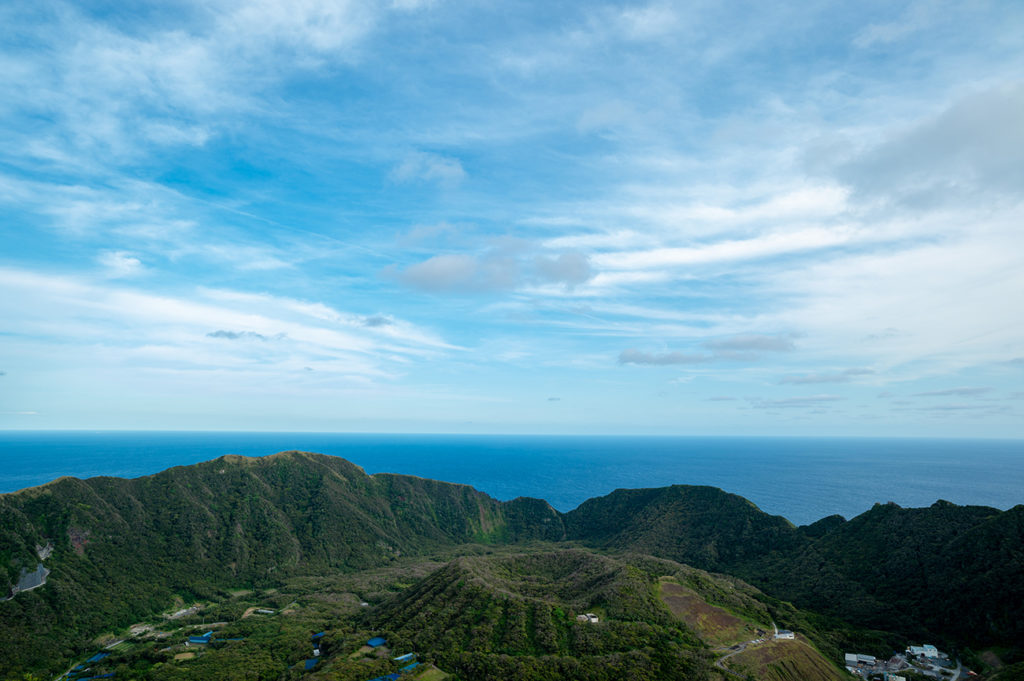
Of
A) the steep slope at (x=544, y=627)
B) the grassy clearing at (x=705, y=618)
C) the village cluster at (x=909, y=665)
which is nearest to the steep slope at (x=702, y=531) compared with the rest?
the village cluster at (x=909, y=665)

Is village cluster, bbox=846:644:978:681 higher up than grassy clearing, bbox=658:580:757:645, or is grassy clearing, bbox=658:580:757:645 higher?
grassy clearing, bbox=658:580:757:645

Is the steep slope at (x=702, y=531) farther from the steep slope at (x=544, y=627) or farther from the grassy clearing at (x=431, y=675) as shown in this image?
the grassy clearing at (x=431, y=675)

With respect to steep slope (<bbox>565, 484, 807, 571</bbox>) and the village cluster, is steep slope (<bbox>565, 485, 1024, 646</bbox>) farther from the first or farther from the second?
the village cluster

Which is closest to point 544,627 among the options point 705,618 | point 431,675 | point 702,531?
point 431,675

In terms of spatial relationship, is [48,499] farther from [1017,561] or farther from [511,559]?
[1017,561]

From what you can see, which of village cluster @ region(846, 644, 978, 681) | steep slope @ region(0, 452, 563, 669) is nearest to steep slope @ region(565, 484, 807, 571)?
village cluster @ region(846, 644, 978, 681)

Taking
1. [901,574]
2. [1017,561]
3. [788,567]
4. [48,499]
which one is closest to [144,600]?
[48,499]
